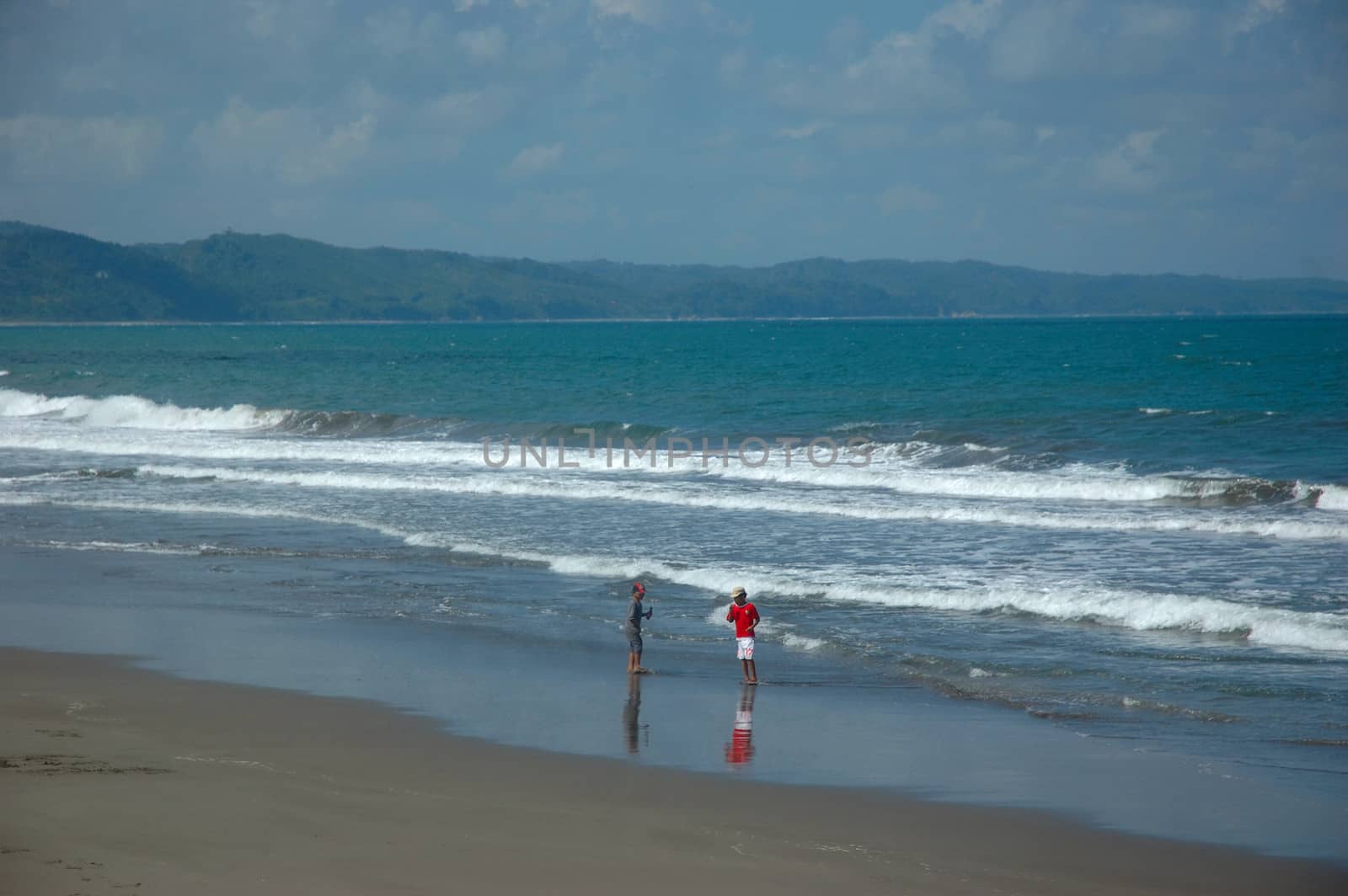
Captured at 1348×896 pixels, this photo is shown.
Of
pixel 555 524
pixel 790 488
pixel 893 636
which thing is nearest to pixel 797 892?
pixel 893 636

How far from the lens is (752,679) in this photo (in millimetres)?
12219

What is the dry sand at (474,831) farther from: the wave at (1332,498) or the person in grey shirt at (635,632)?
the wave at (1332,498)

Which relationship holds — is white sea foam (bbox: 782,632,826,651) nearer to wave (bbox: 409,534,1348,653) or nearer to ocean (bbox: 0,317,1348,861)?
ocean (bbox: 0,317,1348,861)

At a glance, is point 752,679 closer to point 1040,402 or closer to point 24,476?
point 24,476

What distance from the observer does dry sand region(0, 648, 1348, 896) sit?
7.21 m

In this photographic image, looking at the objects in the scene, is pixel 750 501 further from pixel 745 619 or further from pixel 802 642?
pixel 745 619

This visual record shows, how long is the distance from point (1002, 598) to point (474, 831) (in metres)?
9.31

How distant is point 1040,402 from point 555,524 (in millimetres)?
24670

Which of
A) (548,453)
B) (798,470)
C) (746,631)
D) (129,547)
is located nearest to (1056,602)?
(746,631)

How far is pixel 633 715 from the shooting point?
36.4ft

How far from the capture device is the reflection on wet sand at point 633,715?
10234 mm

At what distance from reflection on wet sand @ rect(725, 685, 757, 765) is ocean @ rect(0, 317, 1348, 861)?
0.14 meters

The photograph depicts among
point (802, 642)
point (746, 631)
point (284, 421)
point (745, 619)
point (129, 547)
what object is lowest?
point (802, 642)

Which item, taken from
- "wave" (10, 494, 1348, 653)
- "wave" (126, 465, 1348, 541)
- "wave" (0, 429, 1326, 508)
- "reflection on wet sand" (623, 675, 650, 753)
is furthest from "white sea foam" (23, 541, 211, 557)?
"wave" (0, 429, 1326, 508)
